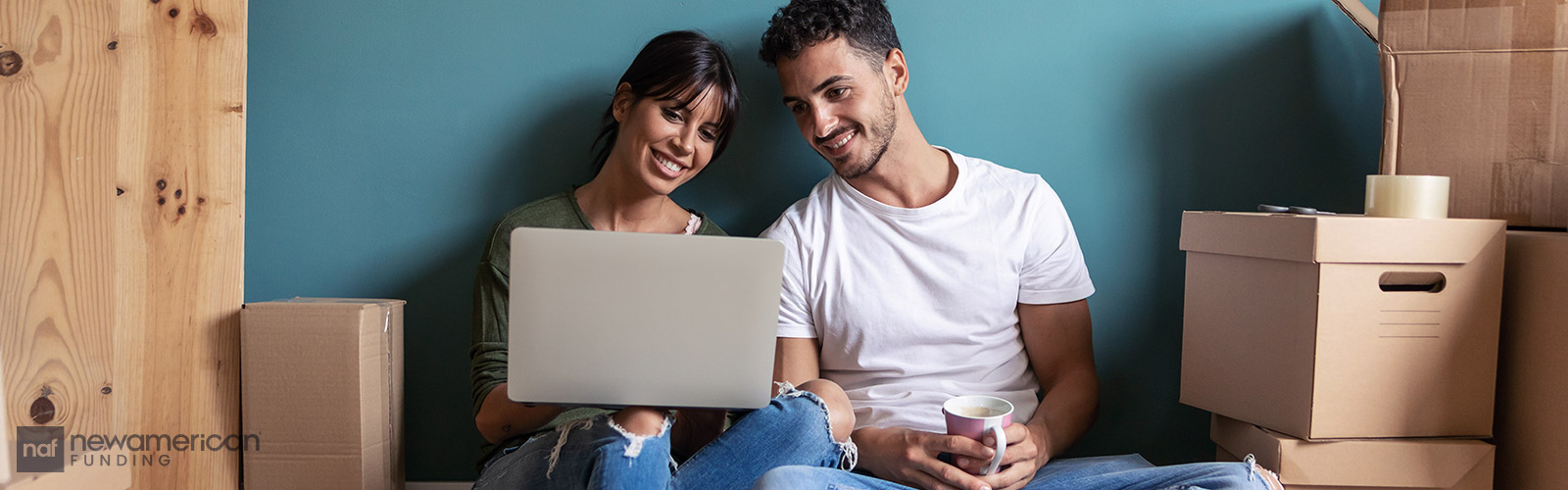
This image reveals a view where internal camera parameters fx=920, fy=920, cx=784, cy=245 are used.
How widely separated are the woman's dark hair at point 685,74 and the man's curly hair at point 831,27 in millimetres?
88

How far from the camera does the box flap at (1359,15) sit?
141 centimetres

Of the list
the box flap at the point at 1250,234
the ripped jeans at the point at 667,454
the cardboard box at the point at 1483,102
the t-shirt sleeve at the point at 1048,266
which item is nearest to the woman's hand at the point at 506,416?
the ripped jeans at the point at 667,454

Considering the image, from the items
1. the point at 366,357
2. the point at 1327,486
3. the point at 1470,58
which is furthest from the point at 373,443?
the point at 1470,58

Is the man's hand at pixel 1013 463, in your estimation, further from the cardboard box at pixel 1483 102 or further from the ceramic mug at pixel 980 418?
the cardboard box at pixel 1483 102

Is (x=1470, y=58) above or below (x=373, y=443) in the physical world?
above

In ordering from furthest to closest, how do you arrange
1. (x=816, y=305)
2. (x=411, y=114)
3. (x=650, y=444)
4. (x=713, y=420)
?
(x=411, y=114), (x=816, y=305), (x=713, y=420), (x=650, y=444)

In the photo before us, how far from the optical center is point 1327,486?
3.86 feet

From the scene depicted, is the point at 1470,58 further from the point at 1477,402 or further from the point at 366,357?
the point at 366,357

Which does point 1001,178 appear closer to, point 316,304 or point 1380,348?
point 1380,348

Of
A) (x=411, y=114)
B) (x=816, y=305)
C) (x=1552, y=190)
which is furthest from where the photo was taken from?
(x=411, y=114)

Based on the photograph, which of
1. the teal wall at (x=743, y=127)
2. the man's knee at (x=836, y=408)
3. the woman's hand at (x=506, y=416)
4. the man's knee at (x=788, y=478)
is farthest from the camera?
the teal wall at (x=743, y=127)

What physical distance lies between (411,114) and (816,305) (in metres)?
0.74

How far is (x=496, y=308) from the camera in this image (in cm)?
132

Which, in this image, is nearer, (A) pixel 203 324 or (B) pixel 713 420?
(B) pixel 713 420
